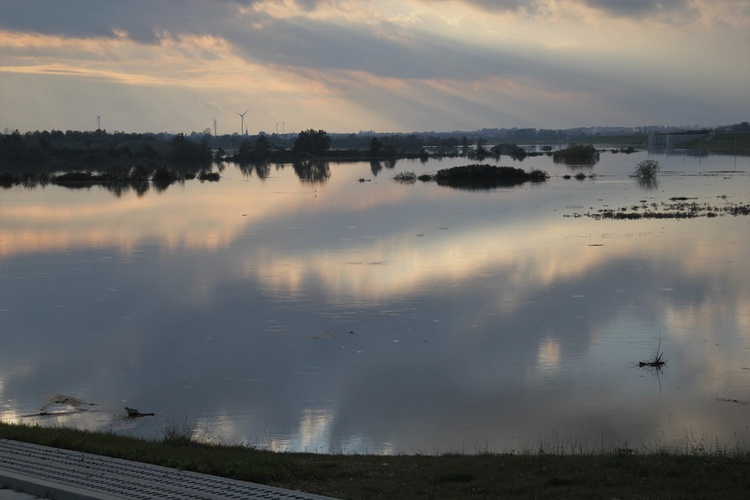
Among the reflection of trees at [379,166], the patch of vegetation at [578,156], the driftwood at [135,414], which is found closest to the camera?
the driftwood at [135,414]

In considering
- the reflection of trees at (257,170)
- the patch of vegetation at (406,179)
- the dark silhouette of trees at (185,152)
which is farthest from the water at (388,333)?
the dark silhouette of trees at (185,152)

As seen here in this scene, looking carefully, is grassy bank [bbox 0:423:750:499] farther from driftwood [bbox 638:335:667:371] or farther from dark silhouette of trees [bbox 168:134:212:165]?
dark silhouette of trees [bbox 168:134:212:165]

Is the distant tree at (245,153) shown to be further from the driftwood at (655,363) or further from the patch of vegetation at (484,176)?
the driftwood at (655,363)

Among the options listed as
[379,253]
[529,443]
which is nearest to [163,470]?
[529,443]

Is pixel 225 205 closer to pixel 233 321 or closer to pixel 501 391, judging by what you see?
pixel 233 321

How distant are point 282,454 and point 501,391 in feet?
12.4

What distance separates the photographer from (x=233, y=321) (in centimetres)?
1541

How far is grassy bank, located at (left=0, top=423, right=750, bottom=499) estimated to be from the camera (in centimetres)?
613

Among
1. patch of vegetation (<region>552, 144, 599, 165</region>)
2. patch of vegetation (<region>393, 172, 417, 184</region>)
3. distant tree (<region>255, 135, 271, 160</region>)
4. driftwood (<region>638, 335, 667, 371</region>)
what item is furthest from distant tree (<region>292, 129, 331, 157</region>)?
driftwood (<region>638, 335, 667, 371</region>)

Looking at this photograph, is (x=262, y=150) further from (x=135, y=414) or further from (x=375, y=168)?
(x=135, y=414)

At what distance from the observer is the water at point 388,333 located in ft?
32.7

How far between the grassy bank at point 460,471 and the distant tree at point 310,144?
107 metres

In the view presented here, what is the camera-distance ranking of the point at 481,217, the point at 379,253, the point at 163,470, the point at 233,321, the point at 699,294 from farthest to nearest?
1. the point at 481,217
2. the point at 379,253
3. the point at 699,294
4. the point at 233,321
5. the point at 163,470

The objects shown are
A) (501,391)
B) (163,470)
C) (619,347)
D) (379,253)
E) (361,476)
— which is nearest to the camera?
(163,470)
